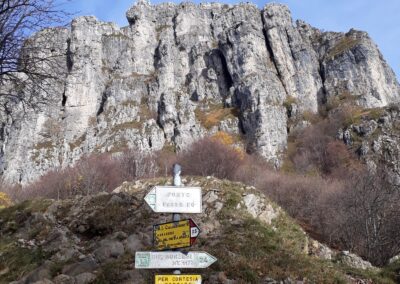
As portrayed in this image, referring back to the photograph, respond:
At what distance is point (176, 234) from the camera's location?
6051 mm

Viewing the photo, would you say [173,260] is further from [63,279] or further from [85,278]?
[63,279]

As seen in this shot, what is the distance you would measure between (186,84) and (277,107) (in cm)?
2629

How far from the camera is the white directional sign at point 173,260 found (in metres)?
6.00

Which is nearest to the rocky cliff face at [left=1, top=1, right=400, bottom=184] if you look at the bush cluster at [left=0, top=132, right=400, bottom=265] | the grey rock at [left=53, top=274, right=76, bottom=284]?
the bush cluster at [left=0, top=132, right=400, bottom=265]

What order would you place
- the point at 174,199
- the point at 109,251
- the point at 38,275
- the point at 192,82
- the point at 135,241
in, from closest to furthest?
the point at 174,199 → the point at 38,275 → the point at 109,251 → the point at 135,241 → the point at 192,82

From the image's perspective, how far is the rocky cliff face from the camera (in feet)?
278

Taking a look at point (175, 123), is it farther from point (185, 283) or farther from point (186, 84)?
point (185, 283)

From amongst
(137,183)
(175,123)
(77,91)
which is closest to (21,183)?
(77,91)

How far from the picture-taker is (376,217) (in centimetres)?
2164

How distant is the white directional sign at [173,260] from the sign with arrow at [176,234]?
15 cm

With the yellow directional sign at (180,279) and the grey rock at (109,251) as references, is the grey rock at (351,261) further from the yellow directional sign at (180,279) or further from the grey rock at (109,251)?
the yellow directional sign at (180,279)

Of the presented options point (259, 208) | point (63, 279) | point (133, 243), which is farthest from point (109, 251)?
point (259, 208)

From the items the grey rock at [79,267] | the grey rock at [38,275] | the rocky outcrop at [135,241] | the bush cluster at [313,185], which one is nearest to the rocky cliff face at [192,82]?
the bush cluster at [313,185]

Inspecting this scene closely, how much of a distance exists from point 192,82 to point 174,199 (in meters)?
95.7
